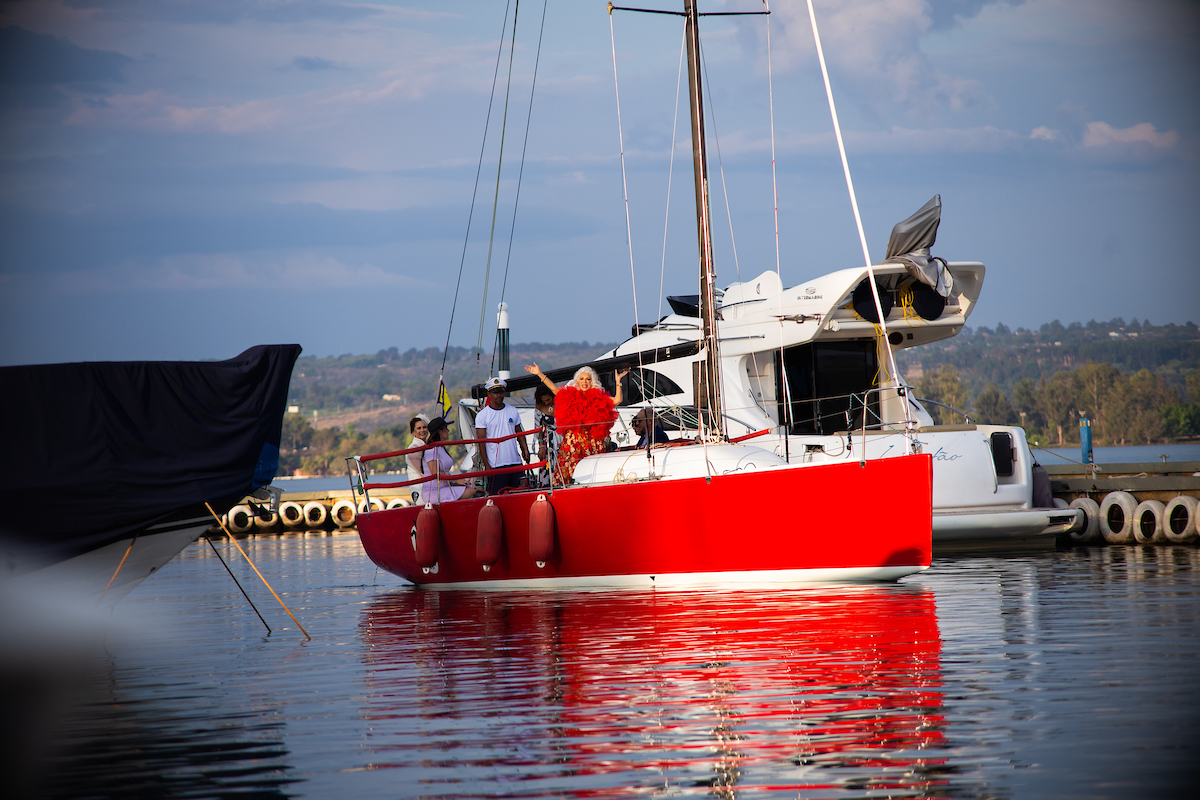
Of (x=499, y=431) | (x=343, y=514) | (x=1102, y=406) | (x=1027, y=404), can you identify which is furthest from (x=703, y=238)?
(x=1102, y=406)

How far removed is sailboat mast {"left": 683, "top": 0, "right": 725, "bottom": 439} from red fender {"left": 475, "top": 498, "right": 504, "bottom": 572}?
2.40m

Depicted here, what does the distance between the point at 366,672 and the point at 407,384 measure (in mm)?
160415

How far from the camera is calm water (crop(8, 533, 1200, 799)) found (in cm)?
455

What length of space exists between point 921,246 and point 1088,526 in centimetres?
545

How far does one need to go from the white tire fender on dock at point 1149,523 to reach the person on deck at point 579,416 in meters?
9.06

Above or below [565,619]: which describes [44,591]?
above

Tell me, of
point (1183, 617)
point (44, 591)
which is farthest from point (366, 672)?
point (1183, 617)

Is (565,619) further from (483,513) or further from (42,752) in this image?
(42,752)

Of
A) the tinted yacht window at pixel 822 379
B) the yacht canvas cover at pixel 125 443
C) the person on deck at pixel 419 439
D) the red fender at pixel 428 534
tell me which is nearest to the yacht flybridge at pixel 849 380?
the tinted yacht window at pixel 822 379

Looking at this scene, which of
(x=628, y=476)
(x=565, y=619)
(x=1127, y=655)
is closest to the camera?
(x=1127, y=655)

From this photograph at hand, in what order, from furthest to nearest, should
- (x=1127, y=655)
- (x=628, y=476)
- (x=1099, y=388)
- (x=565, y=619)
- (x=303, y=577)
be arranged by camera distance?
(x=1099, y=388)
(x=303, y=577)
(x=628, y=476)
(x=565, y=619)
(x=1127, y=655)

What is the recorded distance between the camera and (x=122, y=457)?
27.7 ft

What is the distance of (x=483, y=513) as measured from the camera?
11.6 meters

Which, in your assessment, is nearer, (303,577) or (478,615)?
(478,615)
